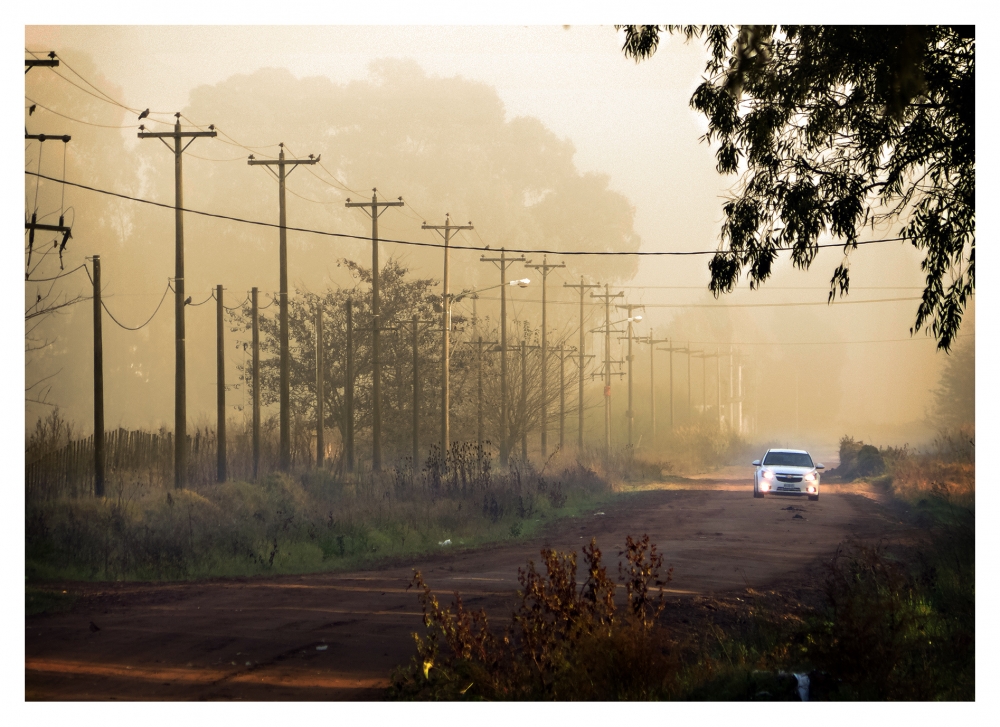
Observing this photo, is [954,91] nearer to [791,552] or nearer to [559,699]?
[559,699]

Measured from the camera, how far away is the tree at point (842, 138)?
10.1 m

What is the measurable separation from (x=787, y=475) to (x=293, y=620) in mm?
22087

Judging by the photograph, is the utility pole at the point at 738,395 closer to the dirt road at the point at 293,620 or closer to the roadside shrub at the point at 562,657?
the dirt road at the point at 293,620

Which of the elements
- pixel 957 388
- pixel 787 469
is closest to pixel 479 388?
pixel 787 469

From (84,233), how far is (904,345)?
109 m

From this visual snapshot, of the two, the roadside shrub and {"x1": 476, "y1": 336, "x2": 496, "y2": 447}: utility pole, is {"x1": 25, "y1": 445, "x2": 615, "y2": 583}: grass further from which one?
{"x1": 476, "y1": 336, "x2": 496, "y2": 447}: utility pole

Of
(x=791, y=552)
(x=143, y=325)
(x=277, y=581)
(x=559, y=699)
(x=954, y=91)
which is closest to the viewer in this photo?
(x=559, y=699)

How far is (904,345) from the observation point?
12731cm

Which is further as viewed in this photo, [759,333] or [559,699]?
[759,333]

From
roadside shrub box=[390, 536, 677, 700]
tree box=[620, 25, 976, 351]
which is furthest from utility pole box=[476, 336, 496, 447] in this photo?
roadside shrub box=[390, 536, 677, 700]

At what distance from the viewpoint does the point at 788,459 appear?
31406 mm

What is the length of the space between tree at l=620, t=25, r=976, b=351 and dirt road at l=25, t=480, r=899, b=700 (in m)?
4.84

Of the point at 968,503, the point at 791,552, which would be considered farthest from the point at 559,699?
the point at 968,503

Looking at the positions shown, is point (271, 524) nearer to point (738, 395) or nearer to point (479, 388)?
point (479, 388)
